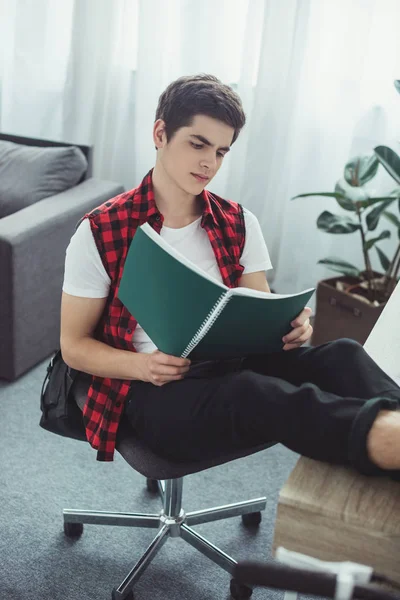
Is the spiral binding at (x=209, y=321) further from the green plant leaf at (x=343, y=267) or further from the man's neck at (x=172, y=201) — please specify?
the green plant leaf at (x=343, y=267)

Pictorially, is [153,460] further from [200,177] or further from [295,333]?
[200,177]

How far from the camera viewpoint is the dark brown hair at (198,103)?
147 centimetres

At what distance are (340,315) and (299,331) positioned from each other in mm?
1117

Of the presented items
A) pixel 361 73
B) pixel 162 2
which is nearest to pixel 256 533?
pixel 361 73

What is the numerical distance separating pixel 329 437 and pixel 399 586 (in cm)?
23

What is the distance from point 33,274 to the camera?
226 centimetres

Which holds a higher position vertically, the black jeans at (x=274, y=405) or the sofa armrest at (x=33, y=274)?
the black jeans at (x=274, y=405)

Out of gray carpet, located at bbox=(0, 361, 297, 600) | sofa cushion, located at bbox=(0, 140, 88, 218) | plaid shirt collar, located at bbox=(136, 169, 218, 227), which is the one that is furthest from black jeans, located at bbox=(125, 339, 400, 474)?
sofa cushion, located at bbox=(0, 140, 88, 218)

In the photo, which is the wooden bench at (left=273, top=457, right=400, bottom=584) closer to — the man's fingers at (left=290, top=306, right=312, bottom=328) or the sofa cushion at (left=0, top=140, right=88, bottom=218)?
the man's fingers at (left=290, top=306, right=312, bottom=328)

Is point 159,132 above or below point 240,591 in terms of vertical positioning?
above

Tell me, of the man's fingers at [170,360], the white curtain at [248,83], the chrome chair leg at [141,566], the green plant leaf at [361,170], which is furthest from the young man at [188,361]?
the white curtain at [248,83]

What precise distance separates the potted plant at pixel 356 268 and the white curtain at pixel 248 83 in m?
0.32

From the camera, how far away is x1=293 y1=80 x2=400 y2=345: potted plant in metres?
2.32

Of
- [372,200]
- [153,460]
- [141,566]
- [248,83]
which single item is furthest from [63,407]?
[248,83]
